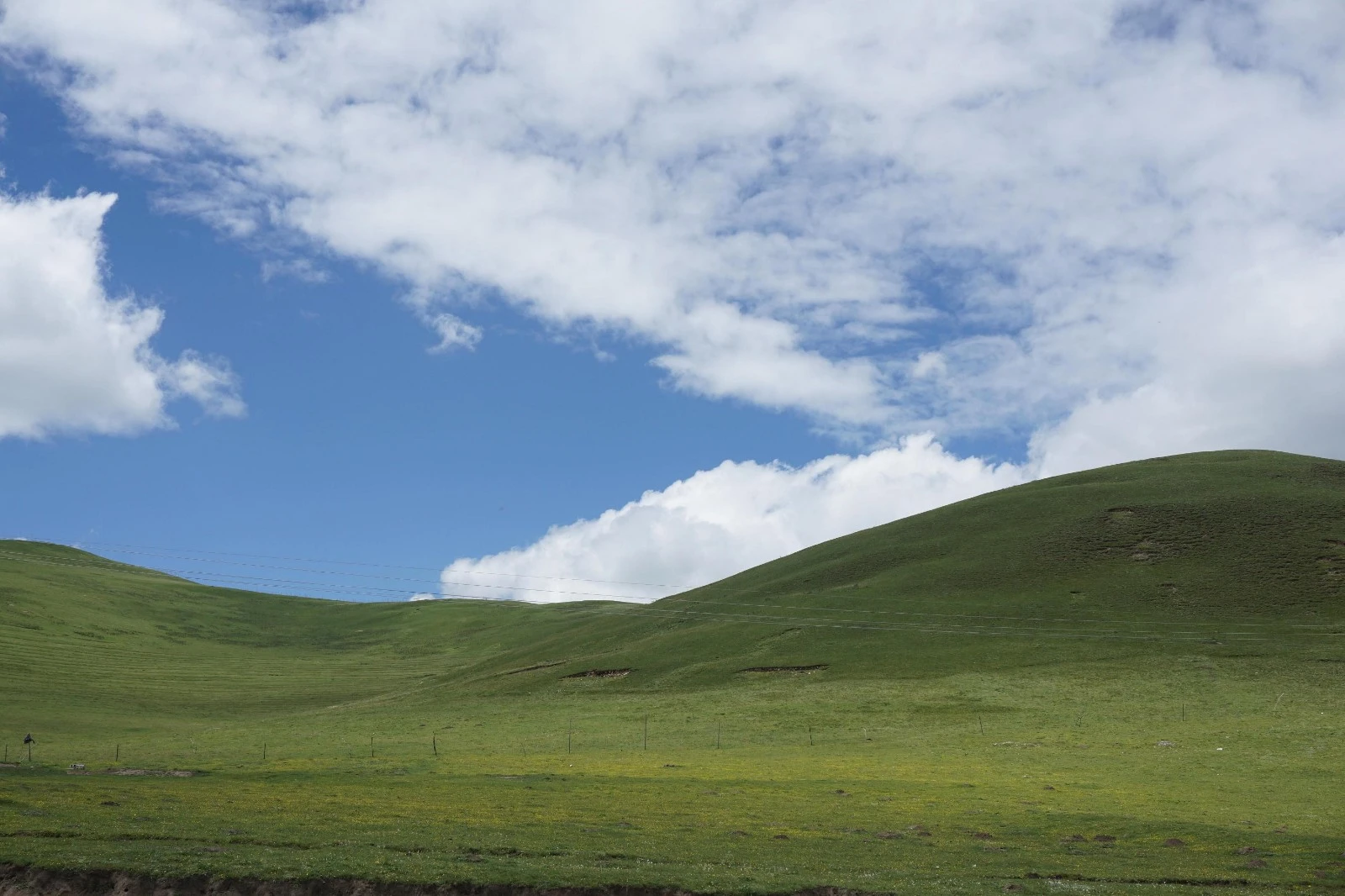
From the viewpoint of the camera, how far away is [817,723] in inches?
3031

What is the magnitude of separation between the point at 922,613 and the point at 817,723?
4310 centimetres

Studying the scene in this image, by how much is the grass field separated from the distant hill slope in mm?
683

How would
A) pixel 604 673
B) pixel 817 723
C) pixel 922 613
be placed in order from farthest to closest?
pixel 922 613 → pixel 604 673 → pixel 817 723

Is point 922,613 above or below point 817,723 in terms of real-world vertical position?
above

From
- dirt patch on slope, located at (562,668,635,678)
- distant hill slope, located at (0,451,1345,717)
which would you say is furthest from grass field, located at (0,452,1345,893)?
dirt patch on slope, located at (562,668,635,678)

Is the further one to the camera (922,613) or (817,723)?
(922,613)

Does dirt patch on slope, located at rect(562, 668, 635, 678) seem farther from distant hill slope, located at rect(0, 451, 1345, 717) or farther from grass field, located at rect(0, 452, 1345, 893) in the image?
grass field, located at rect(0, 452, 1345, 893)

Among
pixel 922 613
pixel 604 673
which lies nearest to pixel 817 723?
pixel 604 673

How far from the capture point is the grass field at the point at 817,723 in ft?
100

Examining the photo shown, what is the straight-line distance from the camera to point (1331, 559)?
115438mm

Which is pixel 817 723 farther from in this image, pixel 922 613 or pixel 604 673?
pixel 922 613

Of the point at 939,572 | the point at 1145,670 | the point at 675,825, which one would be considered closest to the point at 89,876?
the point at 675,825

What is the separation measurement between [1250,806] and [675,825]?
24.5 m

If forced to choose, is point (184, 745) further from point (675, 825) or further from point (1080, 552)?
point (1080, 552)
